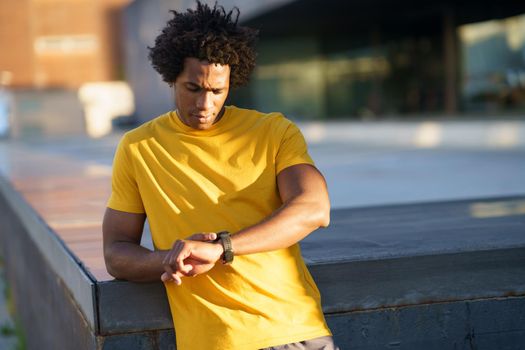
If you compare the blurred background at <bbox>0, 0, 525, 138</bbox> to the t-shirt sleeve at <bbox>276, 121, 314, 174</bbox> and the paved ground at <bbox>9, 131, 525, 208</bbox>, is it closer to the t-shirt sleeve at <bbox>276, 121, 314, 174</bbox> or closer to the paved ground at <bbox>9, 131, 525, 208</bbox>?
the paved ground at <bbox>9, 131, 525, 208</bbox>

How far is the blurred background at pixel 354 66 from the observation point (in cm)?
2230

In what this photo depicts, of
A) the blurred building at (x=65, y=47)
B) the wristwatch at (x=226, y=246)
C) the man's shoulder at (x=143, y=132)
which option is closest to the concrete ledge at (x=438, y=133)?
the man's shoulder at (x=143, y=132)

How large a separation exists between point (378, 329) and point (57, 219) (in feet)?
9.73

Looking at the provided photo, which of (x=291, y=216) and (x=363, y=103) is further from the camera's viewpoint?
(x=363, y=103)

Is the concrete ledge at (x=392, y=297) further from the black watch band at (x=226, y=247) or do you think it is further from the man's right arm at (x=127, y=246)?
the black watch band at (x=226, y=247)

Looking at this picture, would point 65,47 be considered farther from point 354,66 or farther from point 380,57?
point 380,57

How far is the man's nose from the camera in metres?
2.90

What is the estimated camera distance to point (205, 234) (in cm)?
276

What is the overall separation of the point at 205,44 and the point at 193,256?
0.71 m

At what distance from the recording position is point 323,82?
33.6 metres

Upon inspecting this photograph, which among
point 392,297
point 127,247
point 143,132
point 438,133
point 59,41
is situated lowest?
point 438,133

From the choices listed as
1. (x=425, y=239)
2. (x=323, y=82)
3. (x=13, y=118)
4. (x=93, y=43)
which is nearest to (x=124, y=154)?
(x=425, y=239)

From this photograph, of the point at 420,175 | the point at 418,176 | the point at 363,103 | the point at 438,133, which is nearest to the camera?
the point at 418,176

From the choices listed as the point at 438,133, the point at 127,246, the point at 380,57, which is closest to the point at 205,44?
the point at 127,246
